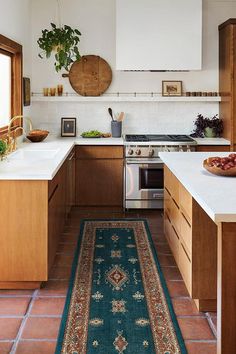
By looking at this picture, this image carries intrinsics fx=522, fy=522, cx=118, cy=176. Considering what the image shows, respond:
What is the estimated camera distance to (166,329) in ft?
10.1

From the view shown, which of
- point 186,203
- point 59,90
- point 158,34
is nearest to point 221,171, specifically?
point 186,203

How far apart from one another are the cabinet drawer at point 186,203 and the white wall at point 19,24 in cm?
246

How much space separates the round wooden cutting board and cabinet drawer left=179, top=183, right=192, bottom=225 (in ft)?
10.6

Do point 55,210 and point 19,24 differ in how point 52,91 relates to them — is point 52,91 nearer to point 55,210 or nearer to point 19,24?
point 19,24

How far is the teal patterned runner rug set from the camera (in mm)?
2887

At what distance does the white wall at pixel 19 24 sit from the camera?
5.02 metres

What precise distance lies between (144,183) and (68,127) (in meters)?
1.33

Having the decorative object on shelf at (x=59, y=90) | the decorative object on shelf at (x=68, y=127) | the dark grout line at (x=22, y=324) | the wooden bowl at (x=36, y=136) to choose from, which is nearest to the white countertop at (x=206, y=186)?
the dark grout line at (x=22, y=324)

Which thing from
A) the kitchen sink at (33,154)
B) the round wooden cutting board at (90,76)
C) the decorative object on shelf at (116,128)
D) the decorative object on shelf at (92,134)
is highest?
the round wooden cutting board at (90,76)

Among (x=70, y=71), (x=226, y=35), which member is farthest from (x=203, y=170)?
(x=70, y=71)

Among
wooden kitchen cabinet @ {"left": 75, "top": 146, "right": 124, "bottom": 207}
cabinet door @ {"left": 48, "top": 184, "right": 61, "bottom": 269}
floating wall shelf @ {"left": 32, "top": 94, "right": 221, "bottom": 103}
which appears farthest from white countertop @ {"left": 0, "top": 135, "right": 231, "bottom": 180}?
floating wall shelf @ {"left": 32, "top": 94, "right": 221, "bottom": 103}

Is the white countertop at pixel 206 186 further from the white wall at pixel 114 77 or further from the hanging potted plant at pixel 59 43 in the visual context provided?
the white wall at pixel 114 77

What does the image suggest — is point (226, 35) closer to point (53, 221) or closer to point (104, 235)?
point (104, 235)

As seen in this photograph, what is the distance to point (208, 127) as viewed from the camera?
663cm
